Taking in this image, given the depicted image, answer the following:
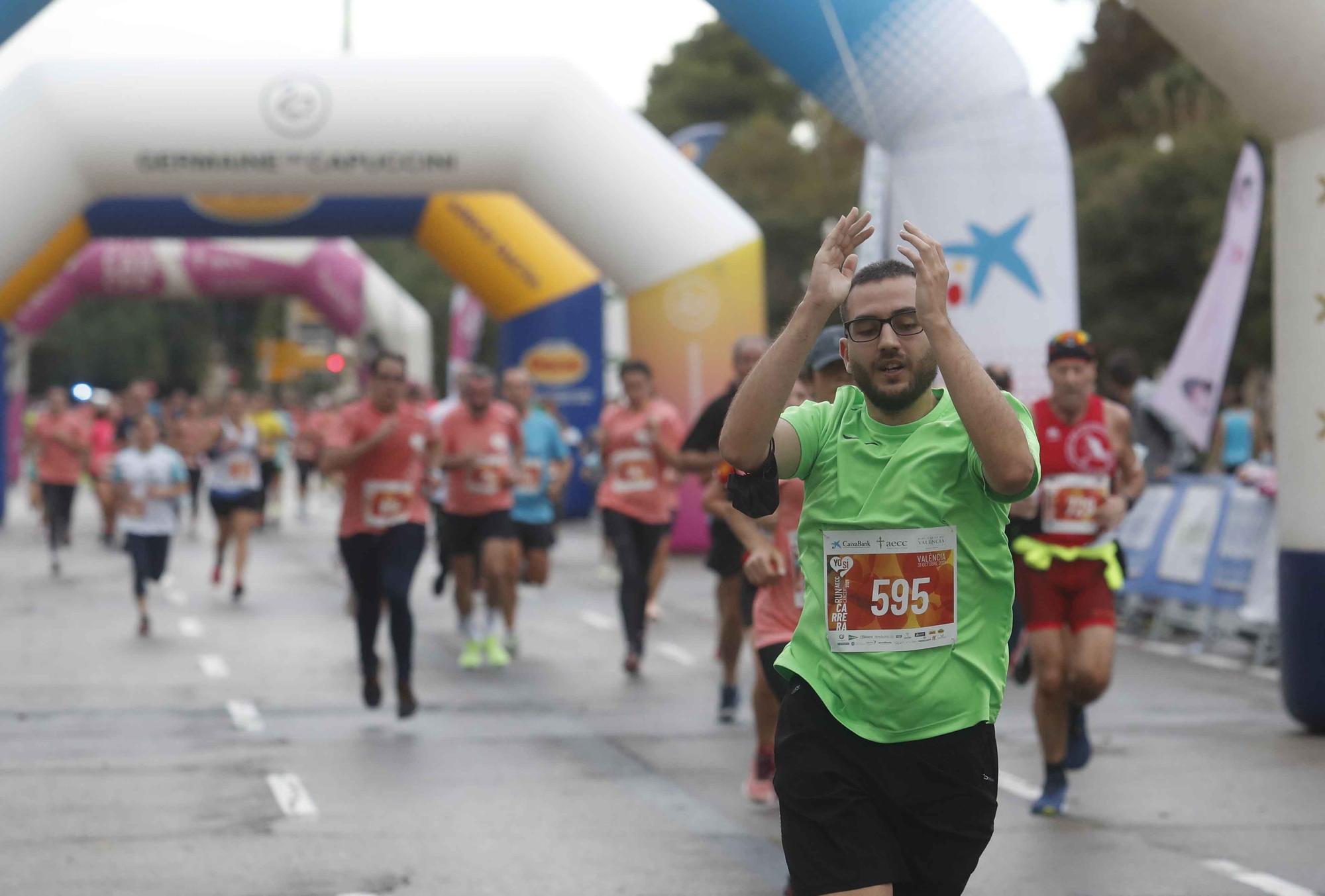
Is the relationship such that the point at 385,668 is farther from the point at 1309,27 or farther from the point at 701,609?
the point at 1309,27

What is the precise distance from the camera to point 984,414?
3465 millimetres

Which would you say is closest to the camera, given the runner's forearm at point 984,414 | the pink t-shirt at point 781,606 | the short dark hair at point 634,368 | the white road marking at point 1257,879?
the runner's forearm at point 984,414

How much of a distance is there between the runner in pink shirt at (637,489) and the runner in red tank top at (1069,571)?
4836 millimetres

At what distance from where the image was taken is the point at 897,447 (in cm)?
382

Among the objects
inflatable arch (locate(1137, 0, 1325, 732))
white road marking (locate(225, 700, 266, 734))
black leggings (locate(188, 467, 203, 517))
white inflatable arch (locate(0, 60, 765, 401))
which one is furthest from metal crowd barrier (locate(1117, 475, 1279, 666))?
black leggings (locate(188, 467, 203, 517))

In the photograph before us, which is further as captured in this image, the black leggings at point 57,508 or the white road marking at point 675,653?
the black leggings at point 57,508

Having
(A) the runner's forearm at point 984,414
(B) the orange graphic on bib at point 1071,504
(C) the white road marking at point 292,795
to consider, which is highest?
(A) the runner's forearm at point 984,414

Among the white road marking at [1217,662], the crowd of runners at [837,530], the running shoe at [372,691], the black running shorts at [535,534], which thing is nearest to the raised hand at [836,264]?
the crowd of runners at [837,530]

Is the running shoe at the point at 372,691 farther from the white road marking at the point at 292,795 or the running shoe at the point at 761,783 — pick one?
the running shoe at the point at 761,783

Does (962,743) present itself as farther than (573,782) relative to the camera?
No

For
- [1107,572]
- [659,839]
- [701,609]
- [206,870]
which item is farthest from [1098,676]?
[701,609]

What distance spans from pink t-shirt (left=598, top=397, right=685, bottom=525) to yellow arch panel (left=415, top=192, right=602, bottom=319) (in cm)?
1172

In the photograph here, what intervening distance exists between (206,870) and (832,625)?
3536 mm

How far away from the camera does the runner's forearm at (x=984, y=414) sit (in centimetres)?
344
